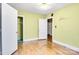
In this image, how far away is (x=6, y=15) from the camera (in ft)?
10.8

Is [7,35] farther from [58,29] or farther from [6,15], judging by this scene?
[58,29]

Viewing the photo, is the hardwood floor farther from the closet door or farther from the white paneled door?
the white paneled door

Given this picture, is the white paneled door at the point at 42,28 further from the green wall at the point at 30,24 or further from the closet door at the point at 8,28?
the closet door at the point at 8,28

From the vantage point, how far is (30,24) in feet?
22.4

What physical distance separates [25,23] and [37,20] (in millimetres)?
1108

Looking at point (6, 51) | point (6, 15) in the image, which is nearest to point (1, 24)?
point (6, 15)

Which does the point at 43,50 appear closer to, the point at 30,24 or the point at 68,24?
the point at 68,24

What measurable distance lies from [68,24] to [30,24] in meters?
2.67

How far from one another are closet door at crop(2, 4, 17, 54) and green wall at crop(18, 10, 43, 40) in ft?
Result: 8.08

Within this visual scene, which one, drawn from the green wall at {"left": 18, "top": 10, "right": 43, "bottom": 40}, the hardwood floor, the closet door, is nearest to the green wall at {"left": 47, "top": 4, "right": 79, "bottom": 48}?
the hardwood floor

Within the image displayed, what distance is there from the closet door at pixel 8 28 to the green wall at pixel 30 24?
246 centimetres

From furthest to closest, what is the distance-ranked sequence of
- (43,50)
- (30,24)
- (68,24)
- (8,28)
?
(30,24) → (68,24) → (43,50) → (8,28)

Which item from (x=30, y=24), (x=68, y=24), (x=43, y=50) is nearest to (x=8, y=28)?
(x=43, y=50)

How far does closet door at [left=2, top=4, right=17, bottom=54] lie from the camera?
3195 mm
